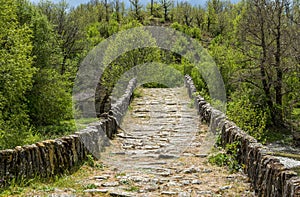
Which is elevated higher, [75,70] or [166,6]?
[166,6]

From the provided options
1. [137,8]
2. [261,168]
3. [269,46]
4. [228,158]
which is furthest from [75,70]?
[137,8]

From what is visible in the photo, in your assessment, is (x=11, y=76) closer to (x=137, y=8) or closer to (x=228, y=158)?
(x=228, y=158)

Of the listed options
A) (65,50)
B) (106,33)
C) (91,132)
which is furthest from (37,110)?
(106,33)

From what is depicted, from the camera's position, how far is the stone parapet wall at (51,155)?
6402 millimetres

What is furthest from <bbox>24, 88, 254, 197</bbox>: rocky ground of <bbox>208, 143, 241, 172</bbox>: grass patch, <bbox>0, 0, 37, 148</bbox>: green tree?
<bbox>0, 0, 37, 148</bbox>: green tree

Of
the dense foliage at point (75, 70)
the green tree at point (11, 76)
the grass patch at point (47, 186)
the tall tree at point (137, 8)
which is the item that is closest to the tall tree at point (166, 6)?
the tall tree at point (137, 8)

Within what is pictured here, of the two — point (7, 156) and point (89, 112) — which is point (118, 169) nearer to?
→ point (7, 156)

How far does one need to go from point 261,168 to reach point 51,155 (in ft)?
12.8

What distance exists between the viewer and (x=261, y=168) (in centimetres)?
664

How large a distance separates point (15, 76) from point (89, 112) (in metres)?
20.4

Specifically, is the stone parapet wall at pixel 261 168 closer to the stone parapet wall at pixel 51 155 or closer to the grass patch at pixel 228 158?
the grass patch at pixel 228 158

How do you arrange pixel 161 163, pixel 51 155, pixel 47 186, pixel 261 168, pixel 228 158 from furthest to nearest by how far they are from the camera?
pixel 161 163, pixel 228 158, pixel 51 155, pixel 47 186, pixel 261 168

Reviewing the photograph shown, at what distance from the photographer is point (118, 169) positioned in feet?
29.8

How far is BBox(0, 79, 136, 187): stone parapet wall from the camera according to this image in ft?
21.0
